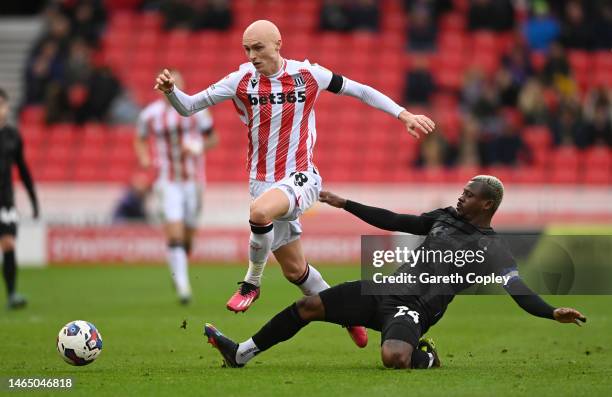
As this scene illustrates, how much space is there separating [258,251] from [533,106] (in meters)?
14.7

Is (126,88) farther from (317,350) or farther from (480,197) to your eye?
(480,197)

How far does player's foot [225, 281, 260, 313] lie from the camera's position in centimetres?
866

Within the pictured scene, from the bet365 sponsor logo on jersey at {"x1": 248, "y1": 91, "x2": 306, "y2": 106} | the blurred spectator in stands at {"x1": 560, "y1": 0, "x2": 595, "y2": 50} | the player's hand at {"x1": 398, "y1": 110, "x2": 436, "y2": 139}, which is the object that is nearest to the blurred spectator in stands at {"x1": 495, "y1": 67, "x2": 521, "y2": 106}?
the blurred spectator in stands at {"x1": 560, "y1": 0, "x2": 595, "y2": 50}

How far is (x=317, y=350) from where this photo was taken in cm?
984

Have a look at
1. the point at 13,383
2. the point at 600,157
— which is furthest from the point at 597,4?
the point at 13,383

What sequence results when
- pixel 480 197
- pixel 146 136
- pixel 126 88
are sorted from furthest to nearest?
pixel 126 88 < pixel 146 136 < pixel 480 197

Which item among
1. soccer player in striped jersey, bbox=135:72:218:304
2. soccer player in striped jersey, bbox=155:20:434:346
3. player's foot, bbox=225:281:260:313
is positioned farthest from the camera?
soccer player in striped jersey, bbox=135:72:218:304

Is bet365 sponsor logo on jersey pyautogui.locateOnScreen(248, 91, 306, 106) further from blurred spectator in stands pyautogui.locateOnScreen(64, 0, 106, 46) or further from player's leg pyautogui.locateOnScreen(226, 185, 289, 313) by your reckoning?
blurred spectator in stands pyautogui.locateOnScreen(64, 0, 106, 46)

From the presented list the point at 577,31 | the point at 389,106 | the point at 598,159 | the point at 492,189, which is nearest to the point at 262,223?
the point at 389,106

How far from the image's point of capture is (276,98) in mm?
8922

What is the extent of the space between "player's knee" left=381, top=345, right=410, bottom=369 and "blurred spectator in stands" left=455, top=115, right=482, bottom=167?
14.0 m

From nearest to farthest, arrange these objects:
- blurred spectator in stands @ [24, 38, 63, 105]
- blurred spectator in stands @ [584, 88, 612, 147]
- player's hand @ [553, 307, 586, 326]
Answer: player's hand @ [553, 307, 586, 326] < blurred spectator in stands @ [584, 88, 612, 147] < blurred spectator in stands @ [24, 38, 63, 105]

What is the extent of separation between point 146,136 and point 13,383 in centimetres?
714

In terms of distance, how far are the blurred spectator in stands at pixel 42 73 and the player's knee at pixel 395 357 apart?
16.9m
